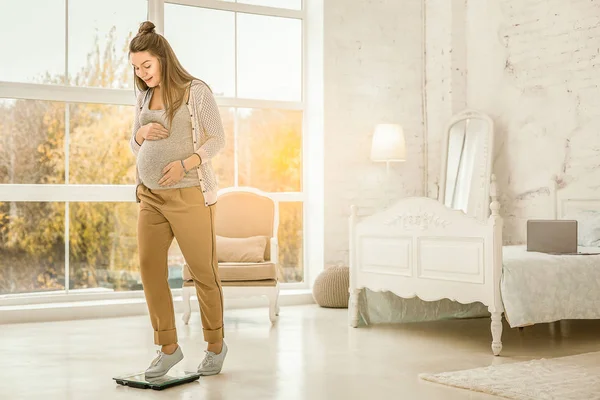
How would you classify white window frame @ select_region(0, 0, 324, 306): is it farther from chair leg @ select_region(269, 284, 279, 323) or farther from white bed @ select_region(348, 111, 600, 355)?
white bed @ select_region(348, 111, 600, 355)

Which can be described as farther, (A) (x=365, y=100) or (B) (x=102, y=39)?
(A) (x=365, y=100)

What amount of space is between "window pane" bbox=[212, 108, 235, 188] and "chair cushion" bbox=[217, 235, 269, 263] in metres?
1.04

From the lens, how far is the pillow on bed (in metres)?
5.65

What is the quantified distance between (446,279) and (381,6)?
136 inches

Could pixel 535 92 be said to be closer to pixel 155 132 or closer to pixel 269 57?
pixel 269 57

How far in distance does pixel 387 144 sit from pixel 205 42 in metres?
1.75

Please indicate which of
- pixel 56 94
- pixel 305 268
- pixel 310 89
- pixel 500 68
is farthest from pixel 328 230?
pixel 56 94

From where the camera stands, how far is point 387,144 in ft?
22.6

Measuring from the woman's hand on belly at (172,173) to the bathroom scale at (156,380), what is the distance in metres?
0.81

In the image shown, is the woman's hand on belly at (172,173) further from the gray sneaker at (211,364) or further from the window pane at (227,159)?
the window pane at (227,159)

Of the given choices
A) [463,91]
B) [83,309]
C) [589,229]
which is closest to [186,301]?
[83,309]

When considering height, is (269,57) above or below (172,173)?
above

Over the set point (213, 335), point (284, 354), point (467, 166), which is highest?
point (467, 166)

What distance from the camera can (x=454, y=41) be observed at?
281 inches
